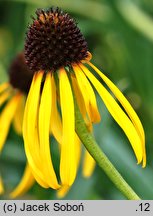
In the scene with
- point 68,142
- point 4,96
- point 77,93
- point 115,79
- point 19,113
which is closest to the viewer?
point 68,142

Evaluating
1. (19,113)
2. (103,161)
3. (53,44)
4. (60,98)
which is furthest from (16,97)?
(103,161)

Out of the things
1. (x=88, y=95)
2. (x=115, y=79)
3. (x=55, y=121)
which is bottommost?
(x=115, y=79)

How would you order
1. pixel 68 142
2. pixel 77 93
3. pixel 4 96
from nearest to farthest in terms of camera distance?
1. pixel 68 142
2. pixel 77 93
3. pixel 4 96

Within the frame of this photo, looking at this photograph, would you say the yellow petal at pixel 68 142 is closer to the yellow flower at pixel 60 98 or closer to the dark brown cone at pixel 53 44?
the yellow flower at pixel 60 98

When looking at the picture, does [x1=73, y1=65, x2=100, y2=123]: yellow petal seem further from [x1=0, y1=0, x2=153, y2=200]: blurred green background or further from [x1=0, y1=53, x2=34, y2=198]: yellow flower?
[x1=0, y1=0, x2=153, y2=200]: blurred green background

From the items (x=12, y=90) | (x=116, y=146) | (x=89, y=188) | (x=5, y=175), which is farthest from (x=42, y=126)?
(x=5, y=175)

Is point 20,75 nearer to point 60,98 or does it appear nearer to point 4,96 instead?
point 4,96
